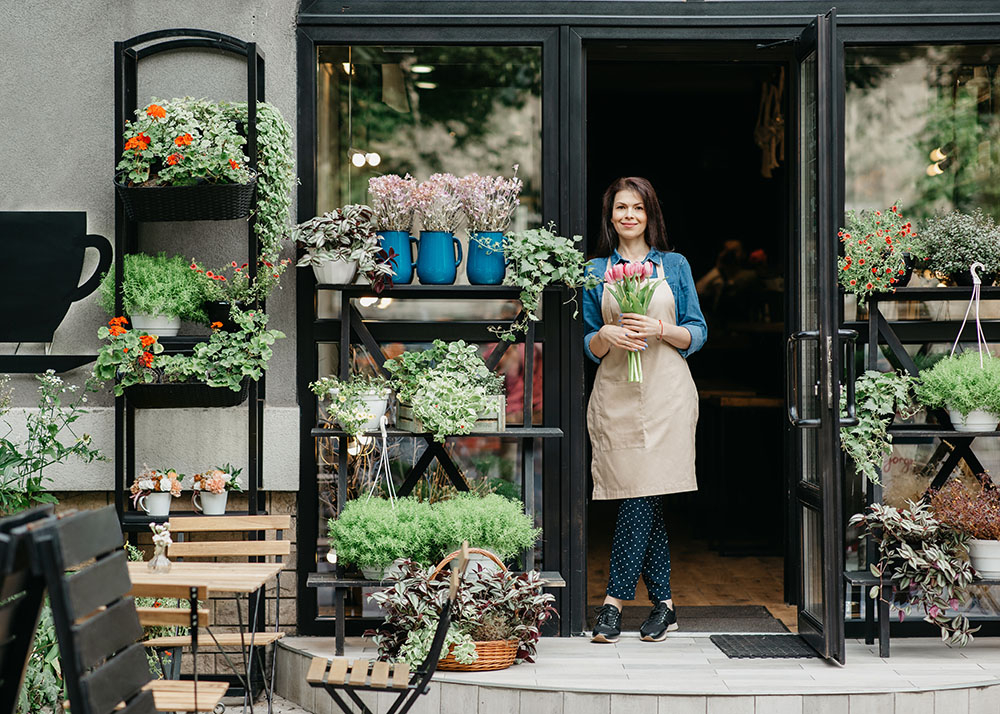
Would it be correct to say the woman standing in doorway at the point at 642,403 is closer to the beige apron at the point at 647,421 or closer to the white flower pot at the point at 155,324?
the beige apron at the point at 647,421

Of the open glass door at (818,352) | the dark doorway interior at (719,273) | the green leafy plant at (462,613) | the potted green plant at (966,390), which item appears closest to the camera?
the green leafy plant at (462,613)

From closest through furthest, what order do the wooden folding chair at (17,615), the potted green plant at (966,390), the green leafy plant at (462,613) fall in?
the wooden folding chair at (17,615), the green leafy plant at (462,613), the potted green plant at (966,390)

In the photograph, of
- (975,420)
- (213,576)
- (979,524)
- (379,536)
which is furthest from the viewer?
(975,420)

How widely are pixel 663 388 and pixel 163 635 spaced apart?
2498 millimetres

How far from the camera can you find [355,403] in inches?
184

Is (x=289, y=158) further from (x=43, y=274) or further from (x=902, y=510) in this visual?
(x=902, y=510)

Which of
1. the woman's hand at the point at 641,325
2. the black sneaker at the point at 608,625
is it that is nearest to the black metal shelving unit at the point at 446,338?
the black sneaker at the point at 608,625

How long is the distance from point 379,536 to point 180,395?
3.45 feet

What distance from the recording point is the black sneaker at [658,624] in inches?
191

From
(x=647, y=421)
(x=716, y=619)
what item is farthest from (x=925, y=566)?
(x=647, y=421)

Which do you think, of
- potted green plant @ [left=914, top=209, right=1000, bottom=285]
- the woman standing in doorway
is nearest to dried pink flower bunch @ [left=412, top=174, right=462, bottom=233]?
the woman standing in doorway

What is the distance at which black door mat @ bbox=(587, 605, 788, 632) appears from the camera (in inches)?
202

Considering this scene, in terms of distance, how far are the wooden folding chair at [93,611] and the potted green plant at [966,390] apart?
3592 millimetres

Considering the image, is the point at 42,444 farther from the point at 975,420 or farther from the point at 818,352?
the point at 975,420
